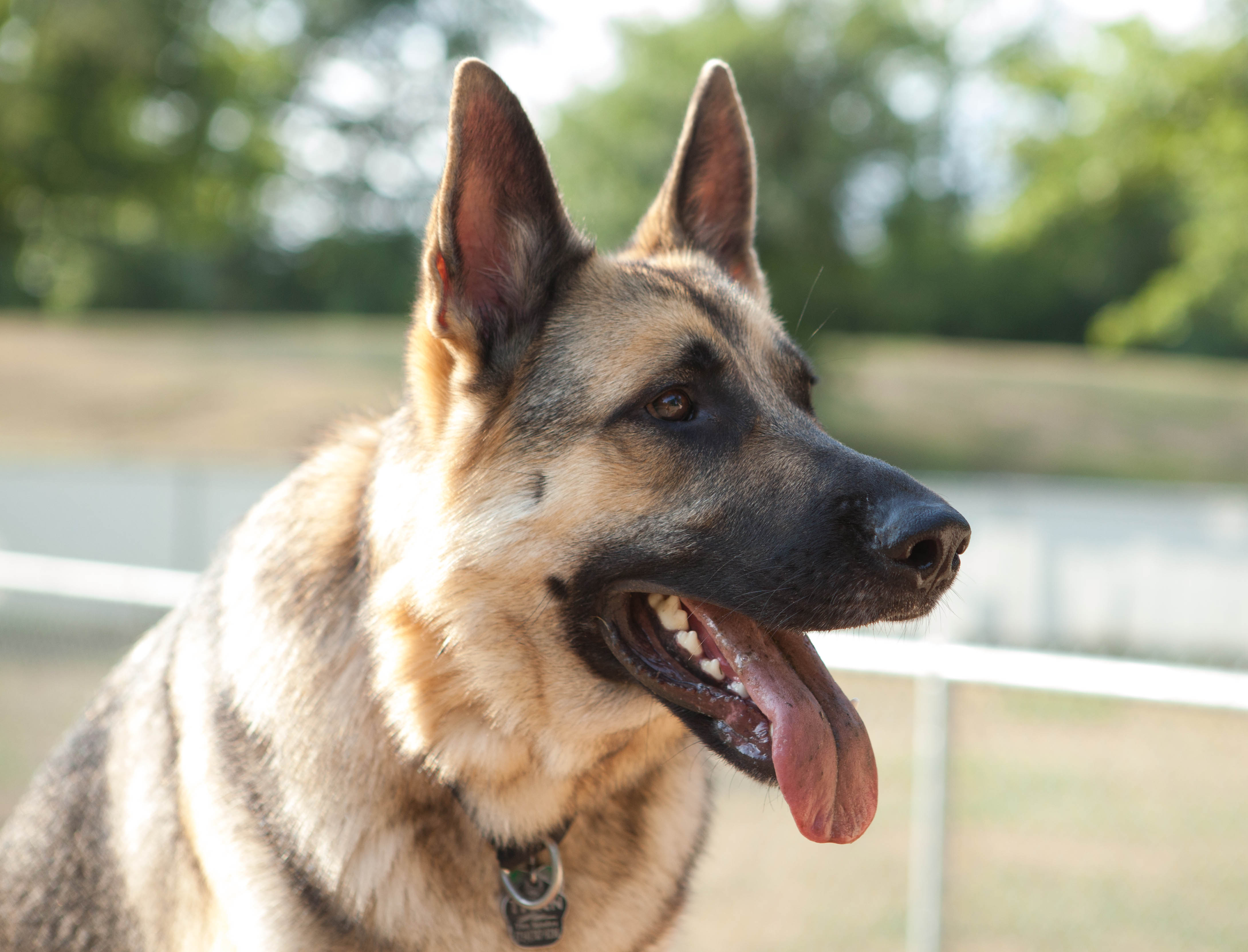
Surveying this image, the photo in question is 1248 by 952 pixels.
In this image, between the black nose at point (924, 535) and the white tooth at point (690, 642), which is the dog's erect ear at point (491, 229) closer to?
→ the white tooth at point (690, 642)

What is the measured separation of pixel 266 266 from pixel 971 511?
3350cm

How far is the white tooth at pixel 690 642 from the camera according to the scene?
2346 mm

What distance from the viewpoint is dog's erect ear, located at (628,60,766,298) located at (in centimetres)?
296

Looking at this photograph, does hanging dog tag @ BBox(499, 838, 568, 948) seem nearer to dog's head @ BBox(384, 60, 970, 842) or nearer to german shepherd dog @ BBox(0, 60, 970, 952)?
german shepherd dog @ BBox(0, 60, 970, 952)

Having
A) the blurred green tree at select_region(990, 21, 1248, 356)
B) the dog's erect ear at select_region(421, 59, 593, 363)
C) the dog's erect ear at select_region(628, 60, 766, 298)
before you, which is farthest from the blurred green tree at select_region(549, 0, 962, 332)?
the dog's erect ear at select_region(421, 59, 593, 363)

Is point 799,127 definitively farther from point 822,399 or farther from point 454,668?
point 454,668

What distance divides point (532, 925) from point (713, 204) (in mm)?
1954

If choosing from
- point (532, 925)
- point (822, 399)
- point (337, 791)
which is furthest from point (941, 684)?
point (822, 399)

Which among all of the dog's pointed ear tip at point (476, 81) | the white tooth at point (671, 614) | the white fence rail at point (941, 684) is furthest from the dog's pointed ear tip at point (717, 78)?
the white fence rail at point (941, 684)

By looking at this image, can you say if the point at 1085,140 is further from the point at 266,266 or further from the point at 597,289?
the point at 266,266

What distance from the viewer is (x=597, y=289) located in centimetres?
254

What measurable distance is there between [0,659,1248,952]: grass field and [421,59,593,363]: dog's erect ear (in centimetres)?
183

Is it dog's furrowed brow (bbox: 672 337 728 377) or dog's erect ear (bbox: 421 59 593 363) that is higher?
dog's erect ear (bbox: 421 59 593 363)

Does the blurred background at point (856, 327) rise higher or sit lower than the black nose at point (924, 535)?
lower
